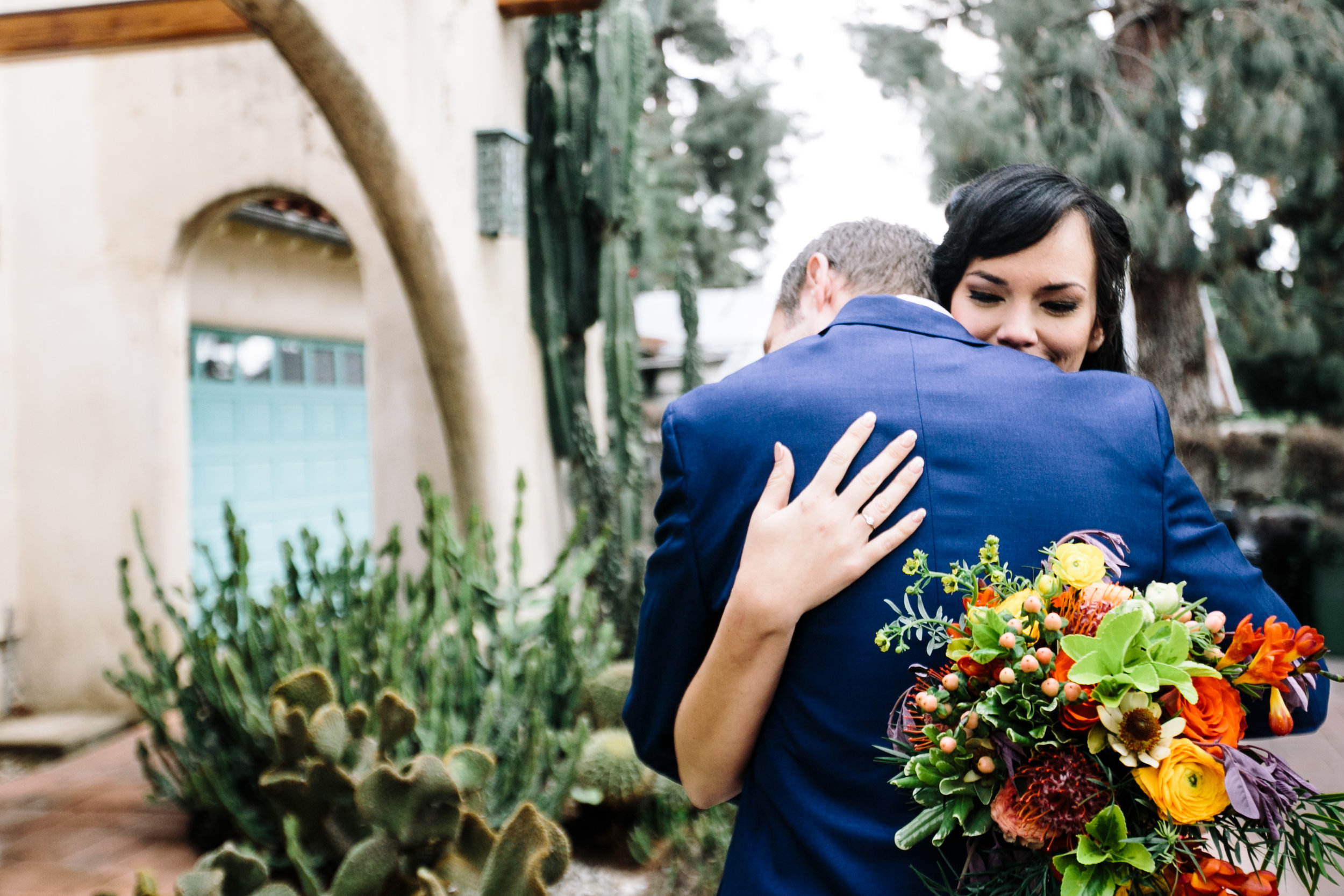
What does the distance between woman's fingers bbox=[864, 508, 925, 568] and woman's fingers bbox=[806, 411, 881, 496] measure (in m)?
0.08

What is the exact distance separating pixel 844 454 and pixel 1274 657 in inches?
20.4

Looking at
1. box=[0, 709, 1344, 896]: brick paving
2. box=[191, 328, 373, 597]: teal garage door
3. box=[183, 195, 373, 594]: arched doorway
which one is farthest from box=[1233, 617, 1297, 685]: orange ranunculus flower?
box=[191, 328, 373, 597]: teal garage door

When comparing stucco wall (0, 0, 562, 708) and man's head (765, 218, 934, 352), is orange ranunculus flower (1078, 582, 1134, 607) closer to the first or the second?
man's head (765, 218, 934, 352)

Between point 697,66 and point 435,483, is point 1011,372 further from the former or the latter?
point 697,66

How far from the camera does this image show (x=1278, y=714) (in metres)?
1.09

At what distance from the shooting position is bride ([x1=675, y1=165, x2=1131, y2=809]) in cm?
128

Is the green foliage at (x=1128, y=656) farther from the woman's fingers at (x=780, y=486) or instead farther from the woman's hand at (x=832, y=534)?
the woman's fingers at (x=780, y=486)

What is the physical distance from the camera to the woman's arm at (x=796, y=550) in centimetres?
127

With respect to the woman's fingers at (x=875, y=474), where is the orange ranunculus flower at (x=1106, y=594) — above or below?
below

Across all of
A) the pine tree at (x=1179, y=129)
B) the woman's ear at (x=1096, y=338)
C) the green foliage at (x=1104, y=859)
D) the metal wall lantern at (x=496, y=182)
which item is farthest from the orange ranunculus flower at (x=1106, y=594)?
the pine tree at (x=1179, y=129)

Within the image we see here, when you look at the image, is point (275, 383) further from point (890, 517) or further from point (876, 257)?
point (890, 517)

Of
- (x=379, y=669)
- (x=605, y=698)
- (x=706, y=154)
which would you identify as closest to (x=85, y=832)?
(x=379, y=669)

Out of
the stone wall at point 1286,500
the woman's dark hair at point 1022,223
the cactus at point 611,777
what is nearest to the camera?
the woman's dark hair at point 1022,223

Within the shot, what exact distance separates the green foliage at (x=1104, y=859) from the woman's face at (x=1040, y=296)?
0.82 meters
